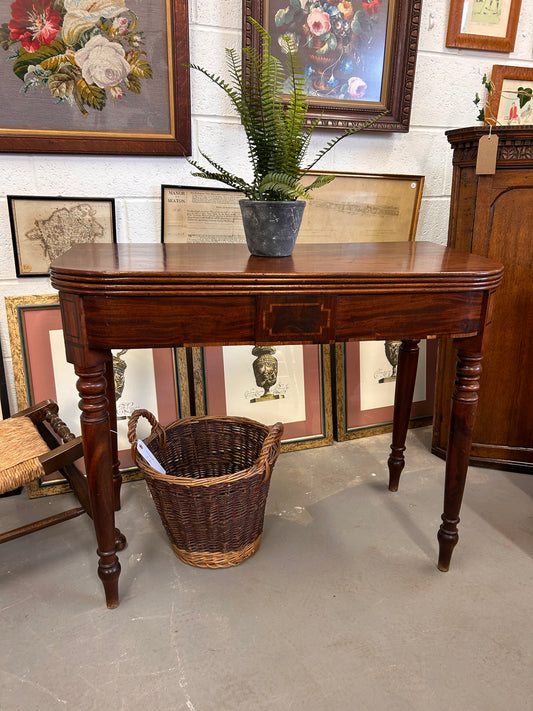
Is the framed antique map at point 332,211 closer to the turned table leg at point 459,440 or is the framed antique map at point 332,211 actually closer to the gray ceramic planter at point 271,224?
the gray ceramic planter at point 271,224

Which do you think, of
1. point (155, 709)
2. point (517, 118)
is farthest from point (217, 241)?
point (155, 709)

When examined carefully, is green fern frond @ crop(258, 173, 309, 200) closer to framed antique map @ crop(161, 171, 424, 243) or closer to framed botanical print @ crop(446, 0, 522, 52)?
framed antique map @ crop(161, 171, 424, 243)

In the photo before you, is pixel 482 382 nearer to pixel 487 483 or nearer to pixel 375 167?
pixel 487 483

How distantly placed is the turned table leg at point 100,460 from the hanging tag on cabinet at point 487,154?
1.58 m

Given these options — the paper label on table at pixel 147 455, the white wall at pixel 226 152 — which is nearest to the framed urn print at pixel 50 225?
the white wall at pixel 226 152

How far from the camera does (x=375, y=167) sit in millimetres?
2375

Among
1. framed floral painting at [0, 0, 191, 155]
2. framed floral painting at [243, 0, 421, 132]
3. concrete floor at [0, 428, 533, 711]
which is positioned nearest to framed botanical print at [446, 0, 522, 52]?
framed floral painting at [243, 0, 421, 132]

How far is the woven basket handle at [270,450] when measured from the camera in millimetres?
1640

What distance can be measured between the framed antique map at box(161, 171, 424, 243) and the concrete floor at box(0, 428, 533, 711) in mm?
1095

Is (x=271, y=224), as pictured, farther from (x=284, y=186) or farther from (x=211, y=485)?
(x=211, y=485)

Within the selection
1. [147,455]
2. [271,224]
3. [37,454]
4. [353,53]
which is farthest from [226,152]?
[37,454]

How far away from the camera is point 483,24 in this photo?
7.61ft

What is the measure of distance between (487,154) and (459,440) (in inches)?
44.1

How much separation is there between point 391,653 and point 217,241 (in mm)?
1593
